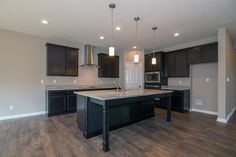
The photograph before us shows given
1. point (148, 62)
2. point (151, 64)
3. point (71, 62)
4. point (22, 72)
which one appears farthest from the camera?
point (148, 62)

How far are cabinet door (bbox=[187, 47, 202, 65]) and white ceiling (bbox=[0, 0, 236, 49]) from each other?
0.63 meters

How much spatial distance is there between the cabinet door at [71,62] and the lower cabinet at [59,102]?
0.89m

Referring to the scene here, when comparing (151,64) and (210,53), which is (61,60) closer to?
(151,64)

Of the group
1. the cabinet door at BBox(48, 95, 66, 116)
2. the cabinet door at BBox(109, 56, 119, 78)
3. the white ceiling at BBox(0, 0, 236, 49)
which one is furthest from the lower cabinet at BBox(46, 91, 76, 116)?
the cabinet door at BBox(109, 56, 119, 78)

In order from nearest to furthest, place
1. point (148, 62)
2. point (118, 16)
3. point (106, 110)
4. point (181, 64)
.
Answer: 1. point (106, 110)
2. point (118, 16)
3. point (181, 64)
4. point (148, 62)

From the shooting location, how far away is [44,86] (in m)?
4.68

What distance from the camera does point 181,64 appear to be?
17.4 ft

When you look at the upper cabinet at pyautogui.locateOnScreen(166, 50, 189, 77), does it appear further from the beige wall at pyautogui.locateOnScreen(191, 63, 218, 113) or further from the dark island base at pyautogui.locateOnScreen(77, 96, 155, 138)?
the dark island base at pyautogui.locateOnScreen(77, 96, 155, 138)

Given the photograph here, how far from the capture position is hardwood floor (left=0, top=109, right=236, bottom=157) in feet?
7.17

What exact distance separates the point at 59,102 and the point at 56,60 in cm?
157

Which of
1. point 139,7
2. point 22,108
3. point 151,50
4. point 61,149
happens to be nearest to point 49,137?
point 61,149

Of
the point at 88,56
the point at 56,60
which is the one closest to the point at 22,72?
the point at 56,60

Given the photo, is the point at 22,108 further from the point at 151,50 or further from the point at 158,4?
the point at 151,50

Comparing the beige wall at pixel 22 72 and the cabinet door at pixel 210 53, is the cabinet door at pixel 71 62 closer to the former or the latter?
the beige wall at pixel 22 72
